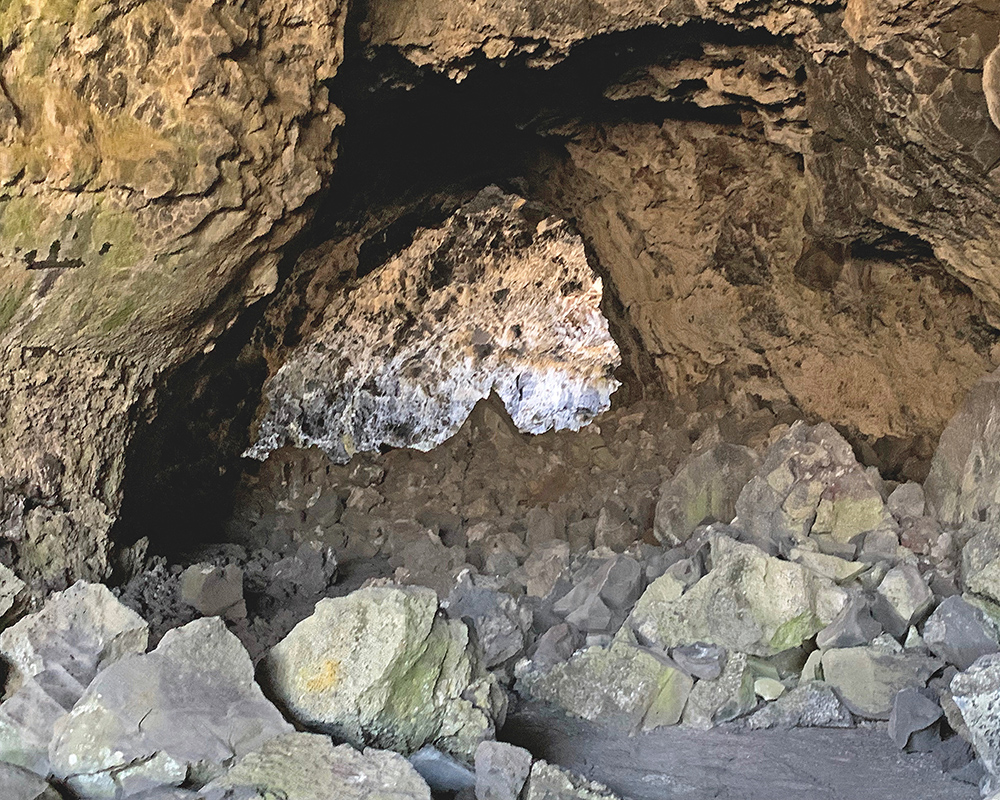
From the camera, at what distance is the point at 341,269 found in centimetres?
648

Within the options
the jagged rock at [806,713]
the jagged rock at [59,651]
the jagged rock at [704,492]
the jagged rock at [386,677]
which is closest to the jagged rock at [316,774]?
the jagged rock at [386,677]

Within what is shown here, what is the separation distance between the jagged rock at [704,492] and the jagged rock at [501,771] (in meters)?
2.29

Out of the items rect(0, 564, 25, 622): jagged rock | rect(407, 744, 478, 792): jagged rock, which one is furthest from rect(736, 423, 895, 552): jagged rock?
rect(0, 564, 25, 622): jagged rock

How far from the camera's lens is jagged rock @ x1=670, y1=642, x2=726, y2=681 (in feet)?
10.1

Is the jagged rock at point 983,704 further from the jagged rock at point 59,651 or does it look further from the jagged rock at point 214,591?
the jagged rock at point 214,591

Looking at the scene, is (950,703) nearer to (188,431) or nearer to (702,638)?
(702,638)

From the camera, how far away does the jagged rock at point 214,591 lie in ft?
12.7

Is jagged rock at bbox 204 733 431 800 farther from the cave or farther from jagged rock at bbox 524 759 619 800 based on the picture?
jagged rock at bbox 524 759 619 800

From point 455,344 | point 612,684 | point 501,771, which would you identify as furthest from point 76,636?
point 455,344

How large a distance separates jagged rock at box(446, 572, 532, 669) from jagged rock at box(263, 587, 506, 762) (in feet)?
2.91

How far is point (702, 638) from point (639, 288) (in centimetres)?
338

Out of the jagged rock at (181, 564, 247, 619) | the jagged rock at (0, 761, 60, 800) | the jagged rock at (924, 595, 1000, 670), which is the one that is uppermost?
the jagged rock at (0, 761, 60, 800)

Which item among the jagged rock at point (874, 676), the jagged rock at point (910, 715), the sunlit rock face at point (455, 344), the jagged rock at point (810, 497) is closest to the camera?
the jagged rock at point (910, 715)

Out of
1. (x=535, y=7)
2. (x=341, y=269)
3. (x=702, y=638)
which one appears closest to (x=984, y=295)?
(x=702, y=638)
